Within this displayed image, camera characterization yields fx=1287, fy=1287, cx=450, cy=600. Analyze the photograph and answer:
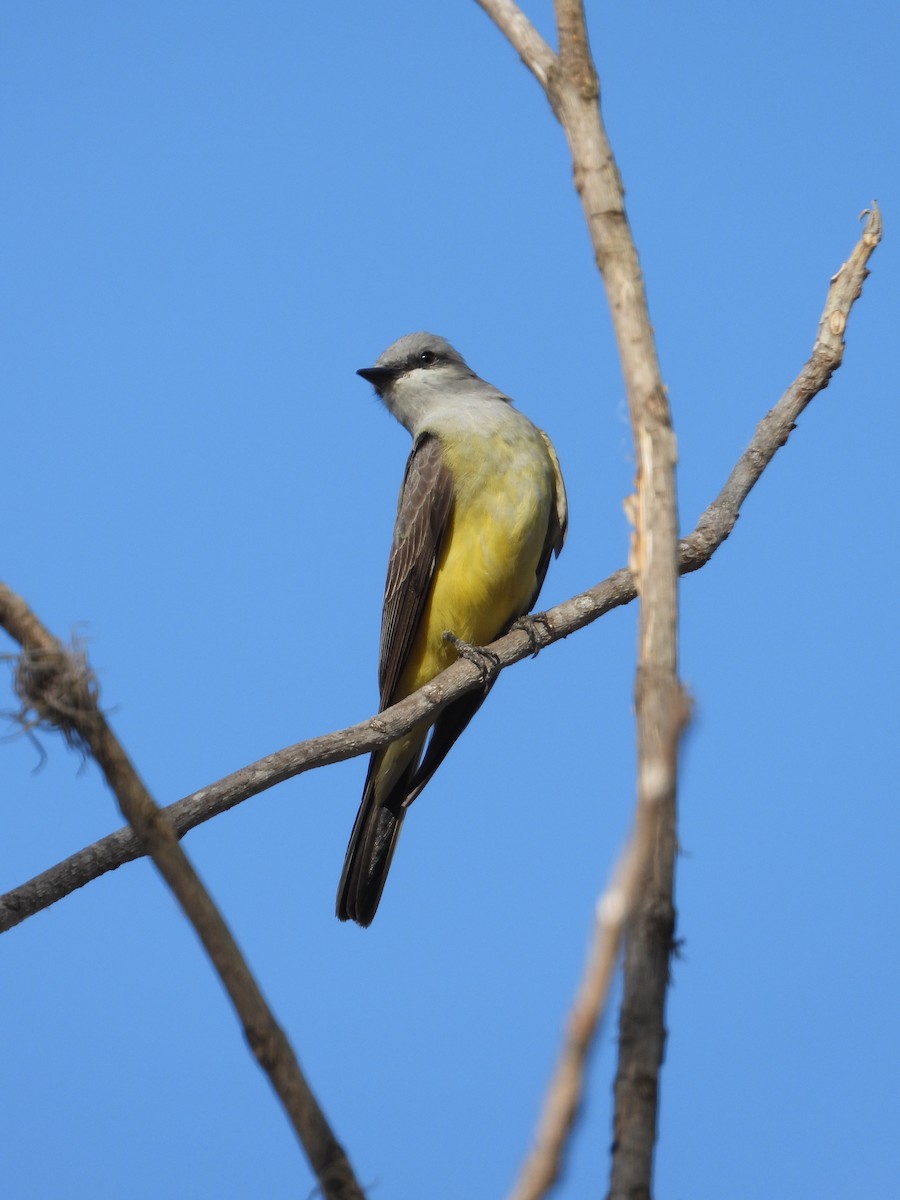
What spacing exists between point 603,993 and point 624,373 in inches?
56.1

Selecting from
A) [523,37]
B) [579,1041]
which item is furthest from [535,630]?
[579,1041]

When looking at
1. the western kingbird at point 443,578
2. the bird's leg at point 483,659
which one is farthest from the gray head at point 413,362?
the bird's leg at point 483,659

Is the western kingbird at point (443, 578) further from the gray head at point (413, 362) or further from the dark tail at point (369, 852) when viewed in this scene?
the gray head at point (413, 362)

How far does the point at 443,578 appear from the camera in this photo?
7164mm

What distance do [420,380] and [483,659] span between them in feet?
7.59

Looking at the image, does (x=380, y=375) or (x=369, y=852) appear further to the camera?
(x=380, y=375)

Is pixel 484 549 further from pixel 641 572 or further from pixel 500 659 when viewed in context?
pixel 641 572

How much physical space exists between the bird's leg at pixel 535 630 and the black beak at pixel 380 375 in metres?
2.23

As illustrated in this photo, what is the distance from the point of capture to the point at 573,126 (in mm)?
2938

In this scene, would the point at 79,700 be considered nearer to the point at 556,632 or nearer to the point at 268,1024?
the point at 268,1024

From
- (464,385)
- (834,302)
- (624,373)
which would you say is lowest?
(624,373)

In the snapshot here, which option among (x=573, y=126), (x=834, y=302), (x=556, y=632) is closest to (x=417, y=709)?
(x=556, y=632)

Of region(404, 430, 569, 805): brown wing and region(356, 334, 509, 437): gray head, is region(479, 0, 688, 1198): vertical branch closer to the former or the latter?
region(404, 430, 569, 805): brown wing

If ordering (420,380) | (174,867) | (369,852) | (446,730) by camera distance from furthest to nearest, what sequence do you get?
(420,380), (446,730), (369,852), (174,867)
